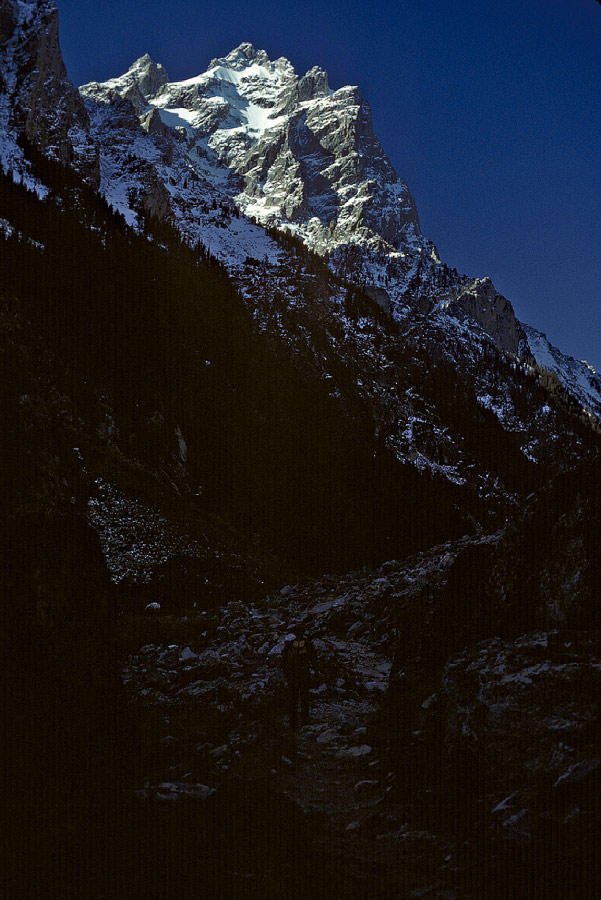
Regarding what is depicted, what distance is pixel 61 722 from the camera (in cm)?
A: 881

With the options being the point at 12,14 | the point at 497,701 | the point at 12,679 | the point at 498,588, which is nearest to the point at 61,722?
the point at 12,679

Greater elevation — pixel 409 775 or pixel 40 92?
pixel 40 92

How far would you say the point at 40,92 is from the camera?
110 m

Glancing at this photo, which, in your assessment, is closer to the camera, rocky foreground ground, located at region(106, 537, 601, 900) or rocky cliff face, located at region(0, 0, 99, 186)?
rocky foreground ground, located at region(106, 537, 601, 900)

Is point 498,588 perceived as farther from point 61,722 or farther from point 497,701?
point 61,722

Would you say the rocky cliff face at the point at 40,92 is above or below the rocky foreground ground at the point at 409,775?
above

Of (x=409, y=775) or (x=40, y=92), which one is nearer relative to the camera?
(x=409, y=775)

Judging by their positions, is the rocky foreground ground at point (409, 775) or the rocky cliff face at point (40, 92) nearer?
the rocky foreground ground at point (409, 775)

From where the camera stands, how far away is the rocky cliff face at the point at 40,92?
10244cm

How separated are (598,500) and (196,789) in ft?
26.2

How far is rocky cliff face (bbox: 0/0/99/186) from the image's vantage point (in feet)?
336

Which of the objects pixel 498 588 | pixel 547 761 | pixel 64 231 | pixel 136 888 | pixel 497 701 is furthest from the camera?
pixel 64 231

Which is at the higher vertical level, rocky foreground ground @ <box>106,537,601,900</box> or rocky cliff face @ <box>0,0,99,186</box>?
rocky cliff face @ <box>0,0,99,186</box>

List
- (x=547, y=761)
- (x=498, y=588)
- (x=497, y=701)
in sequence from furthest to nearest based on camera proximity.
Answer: (x=498, y=588)
(x=497, y=701)
(x=547, y=761)
